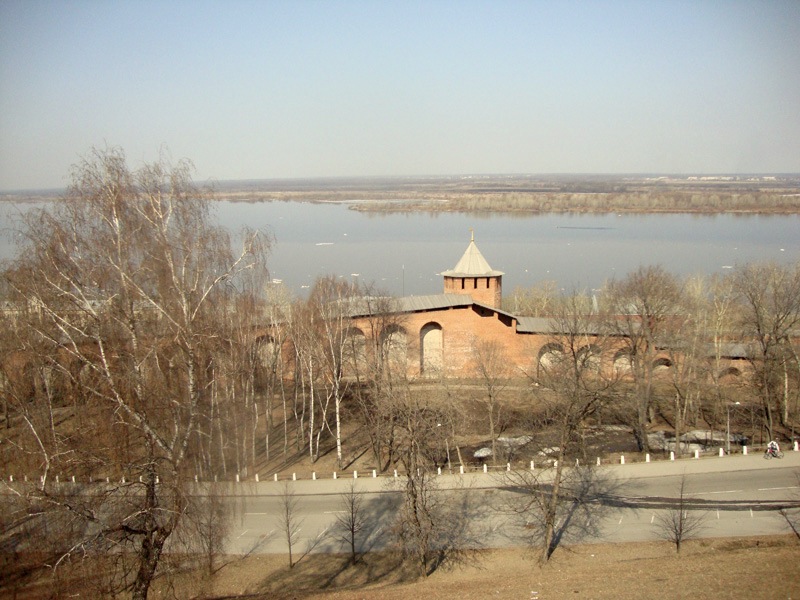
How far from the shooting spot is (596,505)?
37.7 ft

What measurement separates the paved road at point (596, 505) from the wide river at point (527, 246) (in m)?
13.5

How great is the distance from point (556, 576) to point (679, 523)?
244 cm

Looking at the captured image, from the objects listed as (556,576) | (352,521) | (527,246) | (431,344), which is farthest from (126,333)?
(527,246)

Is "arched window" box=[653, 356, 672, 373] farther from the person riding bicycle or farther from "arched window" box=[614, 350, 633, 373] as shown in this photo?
the person riding bicycle

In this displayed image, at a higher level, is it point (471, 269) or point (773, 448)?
point (471, 269)

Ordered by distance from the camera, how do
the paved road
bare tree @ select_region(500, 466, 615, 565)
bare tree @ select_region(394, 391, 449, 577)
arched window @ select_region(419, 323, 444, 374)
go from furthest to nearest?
arched window @ select_region(419, 323, 444, 374) < the paved road < bare tree @ select_region(500, 466, 615, 565) < bare tree @ select_region(394, 391, 449, 577)

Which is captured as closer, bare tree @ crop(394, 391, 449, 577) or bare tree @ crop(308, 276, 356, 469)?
bare tree @ crop(394, 391, 449, 577)

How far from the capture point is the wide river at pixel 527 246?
40.8 metres

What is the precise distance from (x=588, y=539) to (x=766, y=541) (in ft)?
7.97

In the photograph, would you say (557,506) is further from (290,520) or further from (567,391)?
(290,520)

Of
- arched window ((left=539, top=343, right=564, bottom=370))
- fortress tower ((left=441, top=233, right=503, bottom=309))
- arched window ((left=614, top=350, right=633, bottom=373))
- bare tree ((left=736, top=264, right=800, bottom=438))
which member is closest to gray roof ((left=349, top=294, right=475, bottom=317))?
fortress tower ((left=441, top=233, right=503, bottom=309))

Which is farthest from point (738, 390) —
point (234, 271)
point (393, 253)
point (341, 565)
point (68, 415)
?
point (393, 253)

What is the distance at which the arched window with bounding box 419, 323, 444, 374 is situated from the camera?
20.3 metres

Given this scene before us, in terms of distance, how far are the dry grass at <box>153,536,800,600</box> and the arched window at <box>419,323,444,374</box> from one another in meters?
10.3
